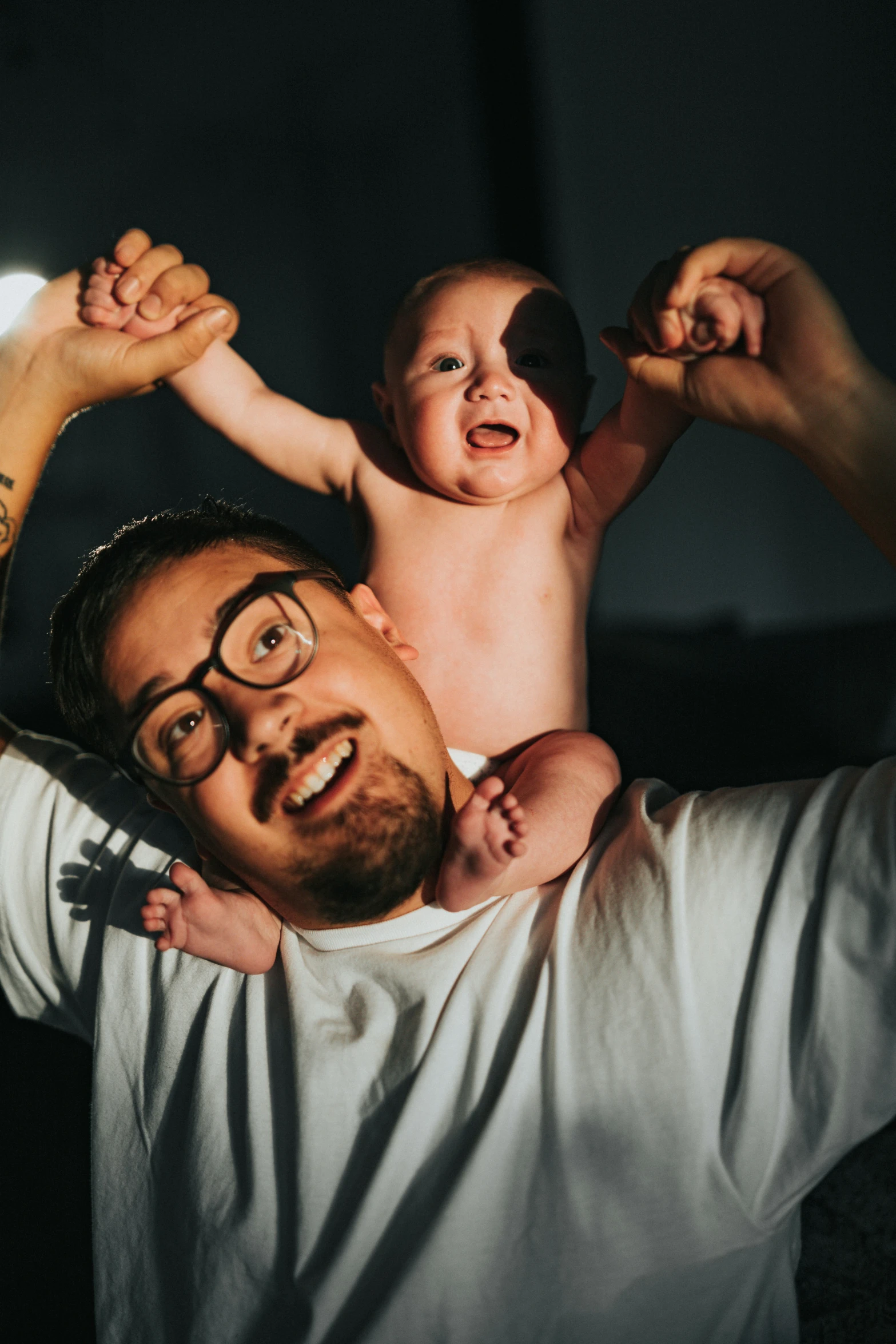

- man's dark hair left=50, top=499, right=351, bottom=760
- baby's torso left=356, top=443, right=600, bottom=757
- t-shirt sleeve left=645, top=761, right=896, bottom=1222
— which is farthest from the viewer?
baby's torso left=356, top=443, right=600, bottom=757

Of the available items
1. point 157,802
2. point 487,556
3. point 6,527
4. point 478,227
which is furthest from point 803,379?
point 478,227

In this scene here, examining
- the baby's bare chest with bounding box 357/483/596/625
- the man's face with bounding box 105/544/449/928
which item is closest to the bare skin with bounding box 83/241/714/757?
the baby's bare chest with bounding box 357/483/596/625

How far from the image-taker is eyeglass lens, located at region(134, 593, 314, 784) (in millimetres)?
844

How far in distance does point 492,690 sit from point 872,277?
88 centimetres

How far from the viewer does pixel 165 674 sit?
→ 2.82 ft

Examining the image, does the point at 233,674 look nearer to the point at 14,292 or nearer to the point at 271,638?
the point at 271,638

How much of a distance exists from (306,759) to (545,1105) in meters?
0.37

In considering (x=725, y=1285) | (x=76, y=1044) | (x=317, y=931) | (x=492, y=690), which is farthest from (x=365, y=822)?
(x=76, y=1044)

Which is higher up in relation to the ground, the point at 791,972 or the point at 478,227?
the point at 478,227

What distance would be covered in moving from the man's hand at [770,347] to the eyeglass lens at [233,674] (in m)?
0.42

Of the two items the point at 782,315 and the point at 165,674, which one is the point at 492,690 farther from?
the point at 782,315

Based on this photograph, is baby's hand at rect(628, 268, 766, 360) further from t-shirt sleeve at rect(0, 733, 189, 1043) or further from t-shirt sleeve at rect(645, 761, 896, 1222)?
t-shirt sleeve at rect(0, 733, 189, 1043)

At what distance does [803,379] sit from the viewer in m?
0.77

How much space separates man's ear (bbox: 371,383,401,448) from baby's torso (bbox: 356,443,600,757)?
0.10m
